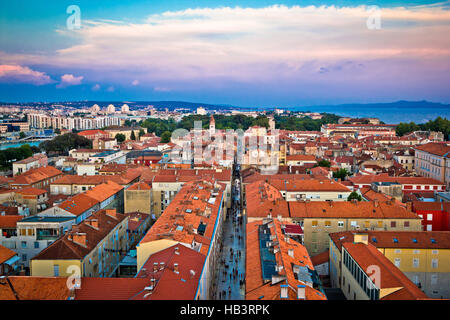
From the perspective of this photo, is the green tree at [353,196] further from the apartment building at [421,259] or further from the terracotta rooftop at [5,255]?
the terracotta rooftop at [5,255]

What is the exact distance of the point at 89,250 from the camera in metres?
10.6

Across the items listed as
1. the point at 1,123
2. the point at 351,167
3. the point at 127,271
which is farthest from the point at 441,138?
the point at 1,123

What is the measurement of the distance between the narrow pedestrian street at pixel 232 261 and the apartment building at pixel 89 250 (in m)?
3.47

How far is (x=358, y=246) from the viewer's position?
10.4 m

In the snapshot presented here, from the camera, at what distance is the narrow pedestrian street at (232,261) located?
39.1 feet

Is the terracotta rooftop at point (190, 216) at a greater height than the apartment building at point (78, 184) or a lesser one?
greater

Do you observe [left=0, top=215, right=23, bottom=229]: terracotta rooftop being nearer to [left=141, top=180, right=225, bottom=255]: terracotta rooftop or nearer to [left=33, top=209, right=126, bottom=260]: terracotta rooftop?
[left=33, top=209, right=126, bottom=260]: terracotta rooftop

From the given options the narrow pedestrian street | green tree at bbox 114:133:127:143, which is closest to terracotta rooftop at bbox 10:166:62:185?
the narrow pedestrian street

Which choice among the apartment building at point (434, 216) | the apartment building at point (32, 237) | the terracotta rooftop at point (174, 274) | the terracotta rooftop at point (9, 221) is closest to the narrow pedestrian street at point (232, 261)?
the terracotta rooftop at point (174, 274)

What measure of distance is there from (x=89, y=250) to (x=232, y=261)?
5.54 metres
